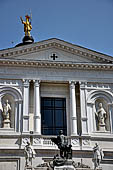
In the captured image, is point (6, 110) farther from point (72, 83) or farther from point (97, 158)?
point (97, 158)

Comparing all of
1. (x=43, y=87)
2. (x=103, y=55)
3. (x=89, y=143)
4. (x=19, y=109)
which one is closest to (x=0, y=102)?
(x=19, y=109)

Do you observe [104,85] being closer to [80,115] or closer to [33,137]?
[80,115]

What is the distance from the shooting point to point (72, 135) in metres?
27.4

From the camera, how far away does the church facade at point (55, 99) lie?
26.9 m

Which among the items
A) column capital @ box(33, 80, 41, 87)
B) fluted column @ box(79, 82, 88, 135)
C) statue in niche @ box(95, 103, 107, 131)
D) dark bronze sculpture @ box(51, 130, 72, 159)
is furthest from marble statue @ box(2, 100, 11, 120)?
dark bronze sculpture @ box(51, 130, 72, 159)

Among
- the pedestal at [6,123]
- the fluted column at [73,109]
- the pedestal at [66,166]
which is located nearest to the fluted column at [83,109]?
the fluted column at [73,109]

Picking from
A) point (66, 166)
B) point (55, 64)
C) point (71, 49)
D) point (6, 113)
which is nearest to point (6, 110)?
point (6, 113)

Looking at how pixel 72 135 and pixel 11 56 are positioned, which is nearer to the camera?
pixel 72 135

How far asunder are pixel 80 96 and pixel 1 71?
23.4ft

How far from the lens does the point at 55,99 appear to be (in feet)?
98.0

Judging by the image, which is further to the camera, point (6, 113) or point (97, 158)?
point (6, 113)

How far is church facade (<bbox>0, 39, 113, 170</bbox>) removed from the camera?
26.9 meters

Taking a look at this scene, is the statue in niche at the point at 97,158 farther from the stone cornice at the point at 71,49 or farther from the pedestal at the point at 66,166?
the stone cornice at the point at 71,49

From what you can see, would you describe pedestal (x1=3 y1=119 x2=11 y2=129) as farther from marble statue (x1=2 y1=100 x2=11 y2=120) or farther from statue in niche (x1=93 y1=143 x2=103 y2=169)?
statue in niche (x1=93 y1=143 x2=103 y2=169)
